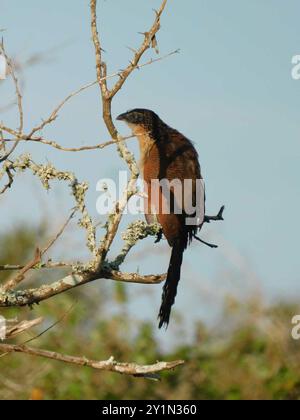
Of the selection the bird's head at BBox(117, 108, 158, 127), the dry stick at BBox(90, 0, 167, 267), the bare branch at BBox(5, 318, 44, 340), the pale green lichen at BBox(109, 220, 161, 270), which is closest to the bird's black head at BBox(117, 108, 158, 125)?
the bird's head at BBox(117, 108, 158, 127)

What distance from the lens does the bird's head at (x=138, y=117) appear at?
18.7 ft

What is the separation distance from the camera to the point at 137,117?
5754 millimetres

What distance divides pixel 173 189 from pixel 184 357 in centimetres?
238

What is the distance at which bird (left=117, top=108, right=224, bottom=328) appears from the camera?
16.4 feet

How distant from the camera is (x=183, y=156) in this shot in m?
5.39

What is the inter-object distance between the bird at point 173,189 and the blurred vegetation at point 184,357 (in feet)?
5.29

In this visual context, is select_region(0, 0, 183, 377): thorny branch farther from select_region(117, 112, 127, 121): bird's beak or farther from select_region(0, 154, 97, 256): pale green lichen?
select_region(117, 112, 127, 121): bird's beak

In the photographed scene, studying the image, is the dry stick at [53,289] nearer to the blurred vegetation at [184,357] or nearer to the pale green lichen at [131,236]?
the pale green lichen at [131,236]

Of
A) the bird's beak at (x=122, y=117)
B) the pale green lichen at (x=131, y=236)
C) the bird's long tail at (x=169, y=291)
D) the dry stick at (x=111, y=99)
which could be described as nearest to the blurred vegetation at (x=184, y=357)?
the bird's beak at (x=122, y=117)

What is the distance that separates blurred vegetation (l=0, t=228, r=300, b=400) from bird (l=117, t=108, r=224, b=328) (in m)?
1.61
